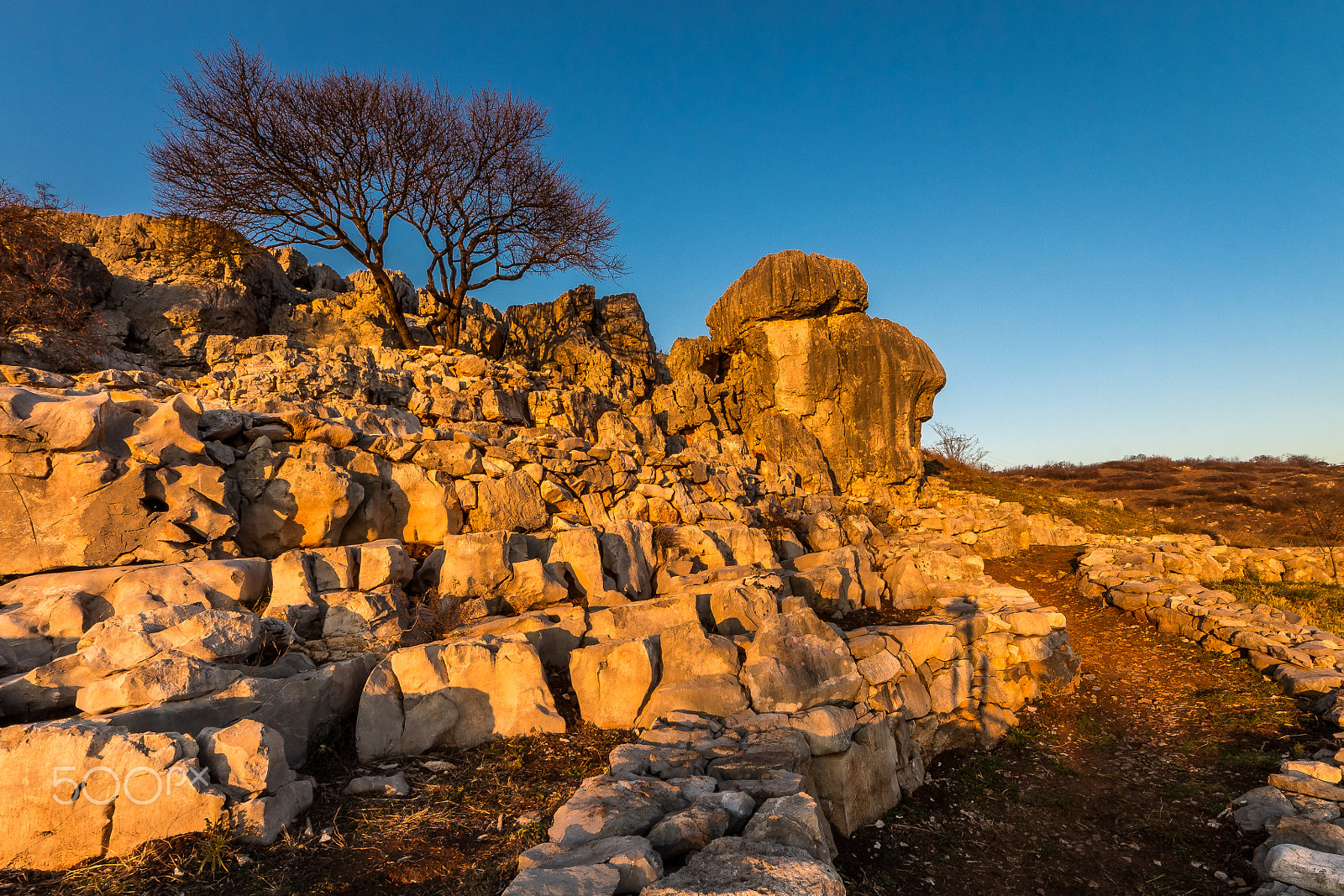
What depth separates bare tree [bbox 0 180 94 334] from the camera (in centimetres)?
978

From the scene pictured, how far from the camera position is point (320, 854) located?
333 cm

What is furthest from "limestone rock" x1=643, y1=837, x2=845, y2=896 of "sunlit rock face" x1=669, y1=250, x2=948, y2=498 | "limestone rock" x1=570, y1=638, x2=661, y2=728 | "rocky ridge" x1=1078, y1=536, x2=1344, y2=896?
"sunlit rock face" x1=669, y1=250, x2=948, y2=498

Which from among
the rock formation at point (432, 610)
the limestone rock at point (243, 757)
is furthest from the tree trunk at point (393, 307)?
the limestone rock at point (243, 757)

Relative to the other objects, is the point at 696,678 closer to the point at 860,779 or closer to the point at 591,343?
the point at 860,779

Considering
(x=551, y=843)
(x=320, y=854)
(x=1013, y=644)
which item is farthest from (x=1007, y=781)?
(x=320, y=854)

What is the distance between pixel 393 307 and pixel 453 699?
13776mm

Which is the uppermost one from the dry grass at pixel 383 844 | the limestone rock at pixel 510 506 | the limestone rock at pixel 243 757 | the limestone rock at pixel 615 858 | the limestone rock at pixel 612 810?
the limestone rock at pixel 510 506

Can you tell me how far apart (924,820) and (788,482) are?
11810mm

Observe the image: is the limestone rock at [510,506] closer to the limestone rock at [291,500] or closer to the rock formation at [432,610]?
the rock formation at [432,610]

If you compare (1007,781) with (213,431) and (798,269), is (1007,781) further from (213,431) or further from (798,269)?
(798,269)
